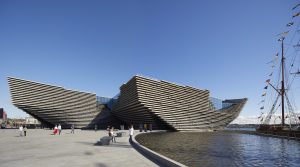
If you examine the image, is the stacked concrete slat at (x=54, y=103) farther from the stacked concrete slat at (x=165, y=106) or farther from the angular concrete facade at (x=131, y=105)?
the stacked concrete slat at (x=165, y=106)

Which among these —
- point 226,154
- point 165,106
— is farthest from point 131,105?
point 226,154

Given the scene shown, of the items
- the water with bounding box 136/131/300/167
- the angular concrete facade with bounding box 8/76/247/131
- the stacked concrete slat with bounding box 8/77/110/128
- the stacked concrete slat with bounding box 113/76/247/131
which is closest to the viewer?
the water with bounding box 136/131/300/167

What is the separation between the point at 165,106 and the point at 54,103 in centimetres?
2836

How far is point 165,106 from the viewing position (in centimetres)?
5753

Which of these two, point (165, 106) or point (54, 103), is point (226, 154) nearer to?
point (165, 106)

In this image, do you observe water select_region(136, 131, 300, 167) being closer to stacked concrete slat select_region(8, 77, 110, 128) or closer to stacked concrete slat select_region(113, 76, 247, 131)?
stacked concrete slat select_region(113, 76, 247, 131)

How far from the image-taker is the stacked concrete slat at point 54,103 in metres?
57.3

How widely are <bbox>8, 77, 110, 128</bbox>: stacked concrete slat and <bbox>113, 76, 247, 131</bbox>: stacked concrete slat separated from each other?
934cm

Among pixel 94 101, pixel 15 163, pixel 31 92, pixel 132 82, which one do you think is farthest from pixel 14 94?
pixel 15 163

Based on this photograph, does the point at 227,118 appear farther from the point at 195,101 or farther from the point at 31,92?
the point at 31,92

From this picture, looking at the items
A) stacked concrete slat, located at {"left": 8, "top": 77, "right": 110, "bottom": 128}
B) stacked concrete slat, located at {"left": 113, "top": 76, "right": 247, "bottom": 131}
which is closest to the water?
stacked concrete slat, located at {"left": 113, "top": 76, "right": 247, "bottom": 131}

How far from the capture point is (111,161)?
12.0 meters

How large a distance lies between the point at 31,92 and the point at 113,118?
1121 inches

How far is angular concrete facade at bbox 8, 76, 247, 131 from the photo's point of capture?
2206 inches
